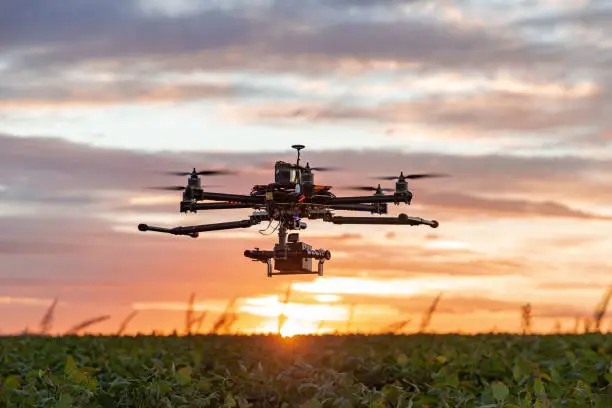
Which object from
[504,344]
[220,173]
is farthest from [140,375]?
[220,173]

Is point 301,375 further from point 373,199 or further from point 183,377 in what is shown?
point 373,199

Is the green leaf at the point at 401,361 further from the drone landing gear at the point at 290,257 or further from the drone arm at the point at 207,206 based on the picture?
the drone arm at the point at 207,206

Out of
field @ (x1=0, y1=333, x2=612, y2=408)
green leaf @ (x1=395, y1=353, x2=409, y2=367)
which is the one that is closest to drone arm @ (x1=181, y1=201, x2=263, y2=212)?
field @ (x1=0, y1=333, x2=612, y2=408)

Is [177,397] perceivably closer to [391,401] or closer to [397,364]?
[391,401]

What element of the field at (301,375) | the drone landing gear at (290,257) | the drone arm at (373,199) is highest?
the drone arm at (373,199)

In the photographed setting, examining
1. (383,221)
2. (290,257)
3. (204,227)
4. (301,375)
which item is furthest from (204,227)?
(301,375)

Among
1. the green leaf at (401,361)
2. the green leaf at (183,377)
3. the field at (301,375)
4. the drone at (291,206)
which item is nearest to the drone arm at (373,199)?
the drone at (291,206)

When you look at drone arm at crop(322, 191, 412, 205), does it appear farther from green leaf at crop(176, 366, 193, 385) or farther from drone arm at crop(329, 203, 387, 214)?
green leaf at crop(176, 366, 193, 385)
